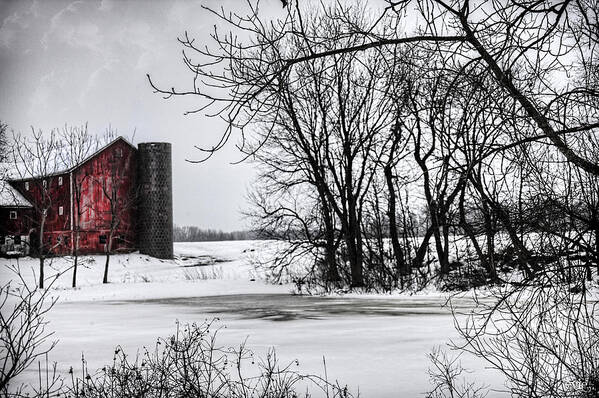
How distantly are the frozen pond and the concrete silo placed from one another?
26655 mm

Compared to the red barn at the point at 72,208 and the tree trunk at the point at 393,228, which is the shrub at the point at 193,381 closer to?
the tree trunk at the point at 393,228

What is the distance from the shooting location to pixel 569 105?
604 cm

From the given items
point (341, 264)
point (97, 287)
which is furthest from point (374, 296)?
point (97, 287)

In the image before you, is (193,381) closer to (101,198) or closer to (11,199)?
(101,198)

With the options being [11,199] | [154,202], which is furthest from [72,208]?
[154,202]

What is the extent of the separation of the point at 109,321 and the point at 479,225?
1283 cm

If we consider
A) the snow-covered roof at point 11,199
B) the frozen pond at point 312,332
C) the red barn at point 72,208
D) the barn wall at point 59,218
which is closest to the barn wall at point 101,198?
the red barn at point 72,208

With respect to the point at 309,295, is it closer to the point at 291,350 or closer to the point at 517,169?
the point at 291,350

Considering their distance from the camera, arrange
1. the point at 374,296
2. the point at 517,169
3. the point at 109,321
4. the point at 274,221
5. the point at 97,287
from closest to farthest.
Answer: the point at 517,169
the point at 109,321
the point at 374,296
the point at 274,221
the point at 97,287

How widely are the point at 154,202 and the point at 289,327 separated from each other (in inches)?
1486

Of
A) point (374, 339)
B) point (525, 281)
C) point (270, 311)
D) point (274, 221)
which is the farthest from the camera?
point (274, 221)

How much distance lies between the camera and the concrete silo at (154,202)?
49219 mm

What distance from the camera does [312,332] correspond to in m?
13.1

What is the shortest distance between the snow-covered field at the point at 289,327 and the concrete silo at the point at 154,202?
18839 mm
